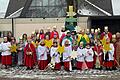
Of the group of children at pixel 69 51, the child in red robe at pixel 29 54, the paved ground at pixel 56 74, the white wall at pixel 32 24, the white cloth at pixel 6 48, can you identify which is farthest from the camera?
the white wall at pixel 32 24

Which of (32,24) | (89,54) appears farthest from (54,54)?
(32,24)

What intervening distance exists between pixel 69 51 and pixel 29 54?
196cm

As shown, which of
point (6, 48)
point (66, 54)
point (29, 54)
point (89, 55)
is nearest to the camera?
point (66, 54)

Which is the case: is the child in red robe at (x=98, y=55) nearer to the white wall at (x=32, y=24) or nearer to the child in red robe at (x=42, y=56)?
the child in red robe at (x=42, y=56)

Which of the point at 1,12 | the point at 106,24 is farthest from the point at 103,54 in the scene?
the point at 1,12

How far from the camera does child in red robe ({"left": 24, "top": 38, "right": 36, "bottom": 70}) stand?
20.2m

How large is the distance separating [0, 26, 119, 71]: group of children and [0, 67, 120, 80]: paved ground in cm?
50

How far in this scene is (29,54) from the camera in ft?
66.4

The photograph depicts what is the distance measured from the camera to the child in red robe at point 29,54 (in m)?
20.2

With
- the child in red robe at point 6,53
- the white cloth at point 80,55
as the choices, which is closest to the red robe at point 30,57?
the child in red robe at point 6,53

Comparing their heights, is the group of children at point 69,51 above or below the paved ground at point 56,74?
above

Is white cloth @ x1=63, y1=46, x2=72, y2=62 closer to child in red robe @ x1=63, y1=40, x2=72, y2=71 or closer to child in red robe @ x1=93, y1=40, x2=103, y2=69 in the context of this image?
child in red robe @ x1=63, y1=40, x2=72, y2=71

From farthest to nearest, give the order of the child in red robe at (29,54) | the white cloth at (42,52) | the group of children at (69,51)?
1. the child in red robe at (29,54)
2. the white cloth at (42,52)
3. the group of children at (69,51)

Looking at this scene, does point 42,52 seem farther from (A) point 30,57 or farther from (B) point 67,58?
(B) point 67,58
